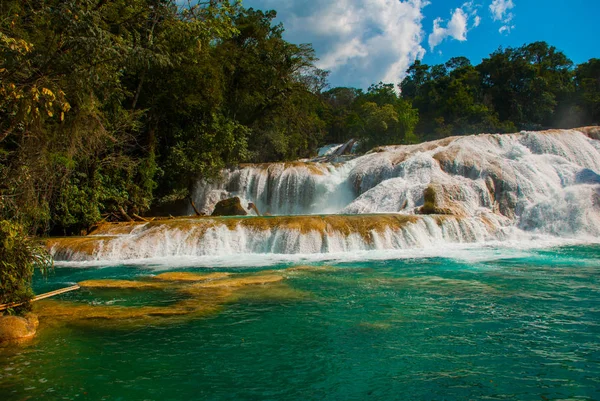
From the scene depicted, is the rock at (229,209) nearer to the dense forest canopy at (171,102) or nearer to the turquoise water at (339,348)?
the dense forest canopy at (171,102)

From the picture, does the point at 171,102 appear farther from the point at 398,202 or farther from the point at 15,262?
the point at 15,262

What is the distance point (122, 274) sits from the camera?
11.5 m


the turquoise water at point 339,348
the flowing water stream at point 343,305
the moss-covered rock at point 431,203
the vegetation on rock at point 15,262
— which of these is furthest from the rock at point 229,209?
the vegetation on rock at point 15,262

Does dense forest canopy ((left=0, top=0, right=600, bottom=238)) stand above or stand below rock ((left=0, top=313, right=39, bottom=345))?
above

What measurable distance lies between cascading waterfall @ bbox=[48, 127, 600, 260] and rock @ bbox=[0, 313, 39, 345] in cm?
786

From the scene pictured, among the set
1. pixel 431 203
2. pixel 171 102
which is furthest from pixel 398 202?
pixel 171 102

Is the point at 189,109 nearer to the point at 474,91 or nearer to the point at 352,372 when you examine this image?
the point at 352,372

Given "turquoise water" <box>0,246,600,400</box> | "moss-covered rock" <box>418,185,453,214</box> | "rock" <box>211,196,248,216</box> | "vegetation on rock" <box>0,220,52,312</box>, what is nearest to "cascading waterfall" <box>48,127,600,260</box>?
"moss-covered rock" <box>418,185,453,214</box>

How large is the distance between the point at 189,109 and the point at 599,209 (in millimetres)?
18869

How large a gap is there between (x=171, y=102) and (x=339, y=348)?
61.7 ft

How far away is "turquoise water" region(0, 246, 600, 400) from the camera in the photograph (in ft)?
15.9

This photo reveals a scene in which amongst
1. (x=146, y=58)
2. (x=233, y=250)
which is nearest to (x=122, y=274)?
(x=233, y=250)

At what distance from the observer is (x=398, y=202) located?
1977 centimetres

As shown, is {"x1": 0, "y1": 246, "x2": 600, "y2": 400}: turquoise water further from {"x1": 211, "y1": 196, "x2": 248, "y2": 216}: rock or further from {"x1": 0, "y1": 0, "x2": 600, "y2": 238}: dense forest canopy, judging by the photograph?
{"x1": 211, "y1": 196, "x2": 248, "y2": 216}: rock
